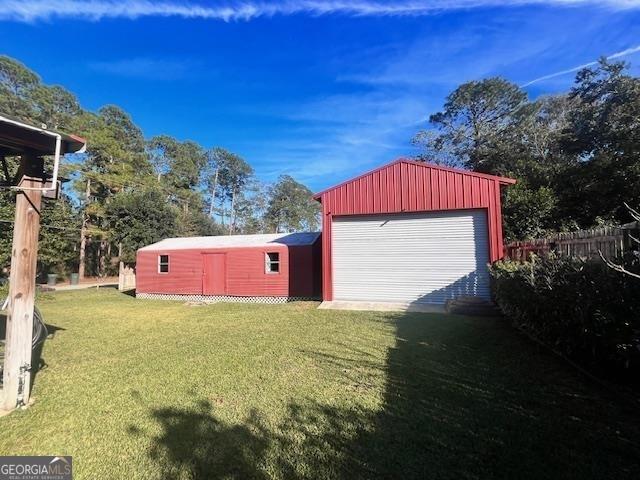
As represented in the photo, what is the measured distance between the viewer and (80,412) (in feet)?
12.2

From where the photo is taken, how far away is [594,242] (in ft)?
17.2

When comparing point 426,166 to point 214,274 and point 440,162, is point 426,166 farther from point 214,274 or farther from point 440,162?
point 440,162

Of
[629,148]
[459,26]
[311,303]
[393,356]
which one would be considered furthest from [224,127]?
[393,356]

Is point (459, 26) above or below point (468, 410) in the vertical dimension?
above

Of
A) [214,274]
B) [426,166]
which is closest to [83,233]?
[214,274]

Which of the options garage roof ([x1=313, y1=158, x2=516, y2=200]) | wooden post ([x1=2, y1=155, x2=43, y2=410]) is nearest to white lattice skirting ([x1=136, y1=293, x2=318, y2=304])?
garage roof ([x1=313, y1=158, x2=516, y2=200])

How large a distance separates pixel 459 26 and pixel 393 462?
10.3 m

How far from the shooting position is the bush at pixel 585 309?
11.7 ft

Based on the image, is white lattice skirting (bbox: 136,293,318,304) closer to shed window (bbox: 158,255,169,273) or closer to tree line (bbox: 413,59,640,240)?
shed window (bbox: 158,255,169,273)

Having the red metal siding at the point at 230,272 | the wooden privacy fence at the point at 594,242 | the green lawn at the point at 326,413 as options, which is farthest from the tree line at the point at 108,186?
the wooden privacy fence at the point at 594,242

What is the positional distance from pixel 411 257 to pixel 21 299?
1021cm

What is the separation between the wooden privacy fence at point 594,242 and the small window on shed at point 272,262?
28.9ft

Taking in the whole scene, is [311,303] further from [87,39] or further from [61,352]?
[87,39]

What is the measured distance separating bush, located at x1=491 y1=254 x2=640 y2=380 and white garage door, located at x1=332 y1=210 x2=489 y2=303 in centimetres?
483
